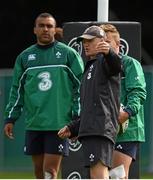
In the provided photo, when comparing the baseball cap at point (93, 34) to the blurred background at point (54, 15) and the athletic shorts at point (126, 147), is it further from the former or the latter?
the blurred background at point (54, 15)

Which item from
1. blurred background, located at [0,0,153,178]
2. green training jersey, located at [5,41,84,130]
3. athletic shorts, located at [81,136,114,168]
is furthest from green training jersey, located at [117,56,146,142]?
blurred background, located at [0,0,153,178]

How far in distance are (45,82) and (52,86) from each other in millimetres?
83

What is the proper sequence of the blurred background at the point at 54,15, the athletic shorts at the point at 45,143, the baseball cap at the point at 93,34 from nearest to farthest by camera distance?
the baseball cap at the point at 93,34
the athletic shorts at the point at 45,143
the blurred background at the point at 54,15

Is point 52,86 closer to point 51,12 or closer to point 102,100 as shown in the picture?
point 102,100

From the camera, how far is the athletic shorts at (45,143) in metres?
10.9

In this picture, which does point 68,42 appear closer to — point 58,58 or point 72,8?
point 58,58

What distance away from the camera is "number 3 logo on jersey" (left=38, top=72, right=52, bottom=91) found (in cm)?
1095

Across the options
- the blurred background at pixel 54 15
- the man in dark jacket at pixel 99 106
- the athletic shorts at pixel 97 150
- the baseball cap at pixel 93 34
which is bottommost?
the athletic shorts at pixel 97 150

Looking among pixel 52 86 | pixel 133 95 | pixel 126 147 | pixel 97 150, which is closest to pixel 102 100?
pixel 97 150

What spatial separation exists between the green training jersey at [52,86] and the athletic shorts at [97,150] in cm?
160

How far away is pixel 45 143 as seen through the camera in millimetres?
10945

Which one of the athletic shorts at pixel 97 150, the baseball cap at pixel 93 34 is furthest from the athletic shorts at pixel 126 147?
the baseball cap at pixel 93 34

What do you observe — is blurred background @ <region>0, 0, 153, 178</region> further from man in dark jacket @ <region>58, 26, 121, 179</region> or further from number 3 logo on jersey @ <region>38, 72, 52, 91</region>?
man in dark jacket @ <region>58, 26, 121, 179</region>

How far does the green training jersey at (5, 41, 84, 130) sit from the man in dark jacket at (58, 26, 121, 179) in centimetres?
150
